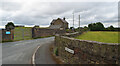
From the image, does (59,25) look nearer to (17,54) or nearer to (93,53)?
(17,54)

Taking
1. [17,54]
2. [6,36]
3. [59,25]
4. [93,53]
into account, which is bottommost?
[17,54]

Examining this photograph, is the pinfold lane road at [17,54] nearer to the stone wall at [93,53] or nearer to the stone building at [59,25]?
the stone wall at [93,53]

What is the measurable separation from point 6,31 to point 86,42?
1846 centimetres

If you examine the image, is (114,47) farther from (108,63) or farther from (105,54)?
(108,63)

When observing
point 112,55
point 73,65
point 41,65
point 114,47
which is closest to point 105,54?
point 112,55

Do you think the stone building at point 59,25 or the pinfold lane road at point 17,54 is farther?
the stone building at point 59,25

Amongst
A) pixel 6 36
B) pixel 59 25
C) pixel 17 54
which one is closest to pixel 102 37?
pixel 17 54

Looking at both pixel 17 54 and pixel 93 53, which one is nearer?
pixel 93 53

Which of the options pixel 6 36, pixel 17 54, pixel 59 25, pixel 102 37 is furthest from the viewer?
pixel 59 25

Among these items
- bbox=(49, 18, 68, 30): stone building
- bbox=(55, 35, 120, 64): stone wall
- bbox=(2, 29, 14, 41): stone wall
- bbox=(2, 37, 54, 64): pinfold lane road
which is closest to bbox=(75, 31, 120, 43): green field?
bbox=(55, 35, 120, 64): stone wall

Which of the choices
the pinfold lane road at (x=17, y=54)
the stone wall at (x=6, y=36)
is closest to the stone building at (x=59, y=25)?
the stone wall at (x=6, y=36)

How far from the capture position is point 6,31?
16438mm

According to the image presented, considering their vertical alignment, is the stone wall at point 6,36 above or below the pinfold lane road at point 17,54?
above

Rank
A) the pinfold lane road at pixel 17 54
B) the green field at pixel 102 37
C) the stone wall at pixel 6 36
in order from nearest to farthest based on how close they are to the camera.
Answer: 1. the pinfold lane road at pixel 17 54
2. the green field at pixel 102 37
3. the stone wall at pixel 6 36
